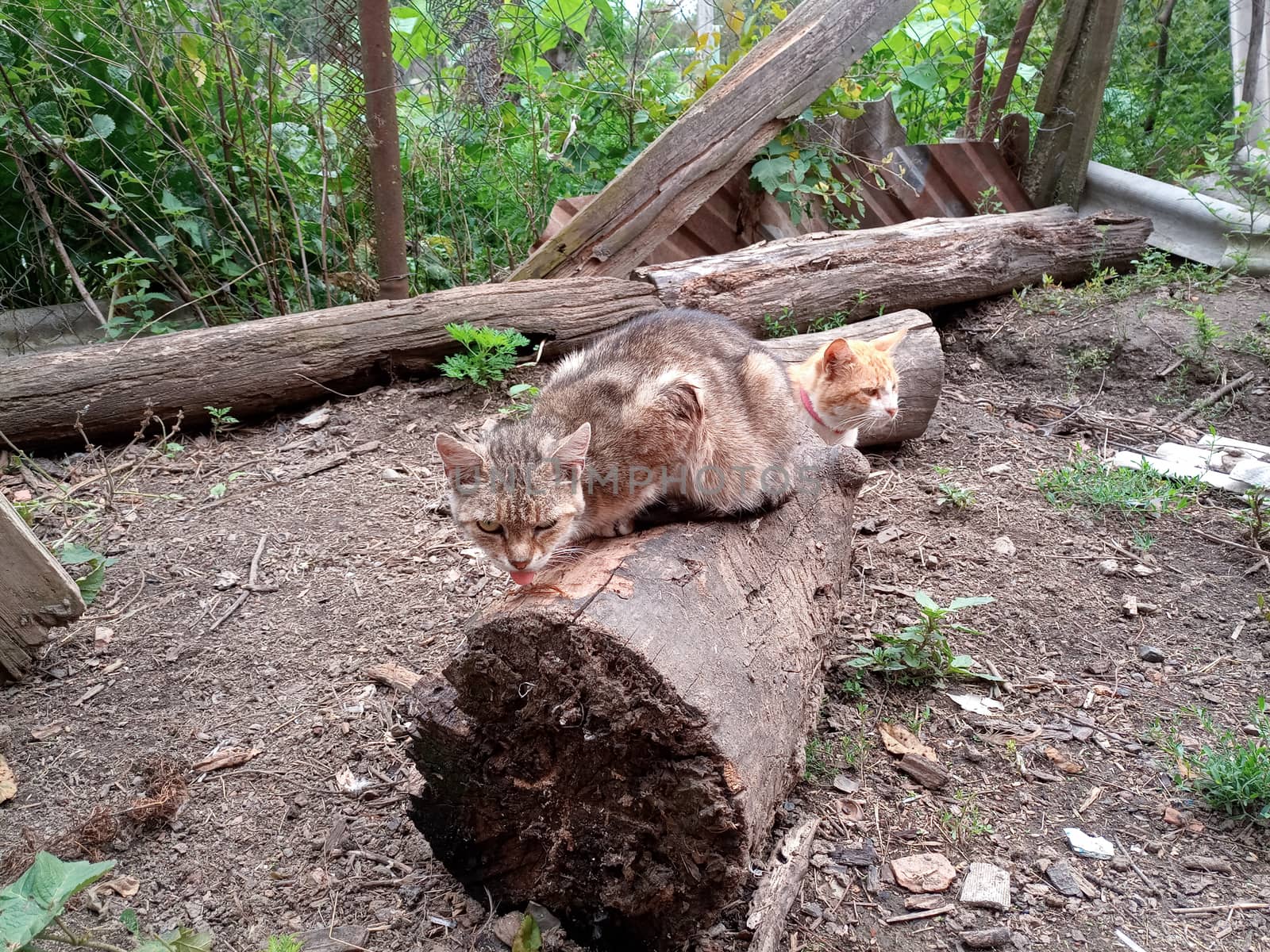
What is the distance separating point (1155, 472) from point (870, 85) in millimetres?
4042

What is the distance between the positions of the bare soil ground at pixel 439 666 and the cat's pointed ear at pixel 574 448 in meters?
1.17

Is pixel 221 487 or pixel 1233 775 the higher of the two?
pixel 221 487

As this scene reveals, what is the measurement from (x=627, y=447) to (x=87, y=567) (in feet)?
8.32

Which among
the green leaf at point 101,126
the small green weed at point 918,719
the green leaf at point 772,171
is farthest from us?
the green leaf at point 772,171

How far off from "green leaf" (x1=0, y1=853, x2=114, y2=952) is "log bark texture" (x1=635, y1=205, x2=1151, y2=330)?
411 centimetres

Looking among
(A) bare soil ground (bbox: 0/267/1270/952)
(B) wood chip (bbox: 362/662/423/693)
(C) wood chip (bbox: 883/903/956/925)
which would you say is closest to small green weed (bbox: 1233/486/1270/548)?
(A) bare soil ground (bbox: 0/267/1270/952)

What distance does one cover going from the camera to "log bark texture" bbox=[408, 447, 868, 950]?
217 centimetres

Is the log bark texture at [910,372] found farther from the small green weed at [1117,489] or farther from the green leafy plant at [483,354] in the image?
the green leafy plant at [483,354]

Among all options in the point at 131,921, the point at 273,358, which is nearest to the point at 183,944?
the point at 131,921

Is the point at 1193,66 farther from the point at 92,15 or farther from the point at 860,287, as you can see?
the point at 92,15

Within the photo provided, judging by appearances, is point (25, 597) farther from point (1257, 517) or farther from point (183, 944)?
point (1257, 517)

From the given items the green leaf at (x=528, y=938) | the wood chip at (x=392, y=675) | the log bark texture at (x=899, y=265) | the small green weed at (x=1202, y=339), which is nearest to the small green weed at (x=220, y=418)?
the wood chip at (x=392, y=675)

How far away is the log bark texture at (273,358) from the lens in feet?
15.2

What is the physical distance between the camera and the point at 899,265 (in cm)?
573
